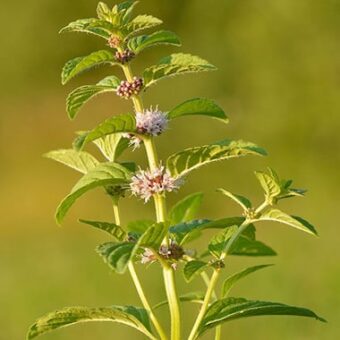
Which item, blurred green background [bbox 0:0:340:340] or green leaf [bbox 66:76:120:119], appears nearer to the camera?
green leaf [bbox 66:76:120:119]

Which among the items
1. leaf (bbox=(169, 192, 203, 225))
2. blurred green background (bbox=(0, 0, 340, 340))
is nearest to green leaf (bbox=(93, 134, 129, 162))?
leaf (bbox=(169, 192, 203, 225))

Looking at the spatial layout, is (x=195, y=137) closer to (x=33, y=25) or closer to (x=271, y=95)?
(x=271, y=95)

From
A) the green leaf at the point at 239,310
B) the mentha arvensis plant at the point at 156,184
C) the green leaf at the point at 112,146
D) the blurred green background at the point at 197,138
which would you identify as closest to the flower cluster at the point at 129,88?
the mentha arvensis plant at the point at 156,184

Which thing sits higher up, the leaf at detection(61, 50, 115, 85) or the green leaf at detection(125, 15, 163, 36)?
the green leaf at detection(125, 15, 163, 36)

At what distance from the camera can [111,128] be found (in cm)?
94

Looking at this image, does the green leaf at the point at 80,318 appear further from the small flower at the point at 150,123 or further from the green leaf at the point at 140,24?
the green leaf at the point at 140,24

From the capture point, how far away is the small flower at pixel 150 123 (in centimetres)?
97

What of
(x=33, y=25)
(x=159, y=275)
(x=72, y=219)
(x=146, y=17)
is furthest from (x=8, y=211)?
(x=146, y=17)

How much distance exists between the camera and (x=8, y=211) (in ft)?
24.0

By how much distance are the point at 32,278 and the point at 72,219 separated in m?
2.12

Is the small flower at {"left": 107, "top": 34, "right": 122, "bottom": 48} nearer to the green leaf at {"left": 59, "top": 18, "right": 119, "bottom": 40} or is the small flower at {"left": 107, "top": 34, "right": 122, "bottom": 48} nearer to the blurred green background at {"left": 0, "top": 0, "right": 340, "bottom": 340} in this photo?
the green leaf at {"left": 59, "top": 18, "right": 119, "bottom": 40}

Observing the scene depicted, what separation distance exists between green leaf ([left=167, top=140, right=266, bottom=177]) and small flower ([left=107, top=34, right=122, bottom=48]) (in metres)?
0.12

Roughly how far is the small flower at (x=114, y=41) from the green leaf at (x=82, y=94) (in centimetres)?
3

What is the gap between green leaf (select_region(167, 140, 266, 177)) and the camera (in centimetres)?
97
